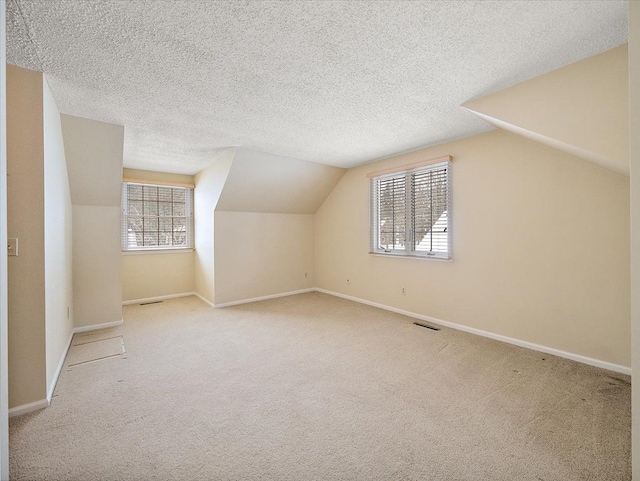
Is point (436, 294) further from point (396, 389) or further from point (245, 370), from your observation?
point (245, 370)

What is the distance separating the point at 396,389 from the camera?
212 centimetres

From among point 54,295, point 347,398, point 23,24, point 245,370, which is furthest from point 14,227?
point 347,398

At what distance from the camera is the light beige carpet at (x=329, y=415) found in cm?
142

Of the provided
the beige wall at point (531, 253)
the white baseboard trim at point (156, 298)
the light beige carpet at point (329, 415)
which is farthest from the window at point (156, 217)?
the beige wall at point (531, 253)

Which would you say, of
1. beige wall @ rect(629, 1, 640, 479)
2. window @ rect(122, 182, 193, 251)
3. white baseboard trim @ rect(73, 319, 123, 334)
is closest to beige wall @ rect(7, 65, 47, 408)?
white baseboard trim @ rect(73, 319, 123, 334)

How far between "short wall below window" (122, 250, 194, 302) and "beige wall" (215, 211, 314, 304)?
120 cm

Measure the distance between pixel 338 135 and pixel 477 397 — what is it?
286cm

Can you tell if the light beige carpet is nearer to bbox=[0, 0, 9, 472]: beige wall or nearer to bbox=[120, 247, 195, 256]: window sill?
bbox=[0, 0, 9, 472]: beige wall

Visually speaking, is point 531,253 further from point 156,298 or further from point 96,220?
point 156,298

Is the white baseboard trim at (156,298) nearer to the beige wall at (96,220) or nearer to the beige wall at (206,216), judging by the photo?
the beige wall at (206,216)

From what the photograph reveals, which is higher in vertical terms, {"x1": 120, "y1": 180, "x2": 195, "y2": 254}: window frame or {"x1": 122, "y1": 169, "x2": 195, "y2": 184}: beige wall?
{"x1": 122, "y1": 169, "x2": 195, "y2": 184}: beige wall

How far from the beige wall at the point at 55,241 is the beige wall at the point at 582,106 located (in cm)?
366

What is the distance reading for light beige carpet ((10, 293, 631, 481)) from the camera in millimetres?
1424

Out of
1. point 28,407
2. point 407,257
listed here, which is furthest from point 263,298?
point 28,407
